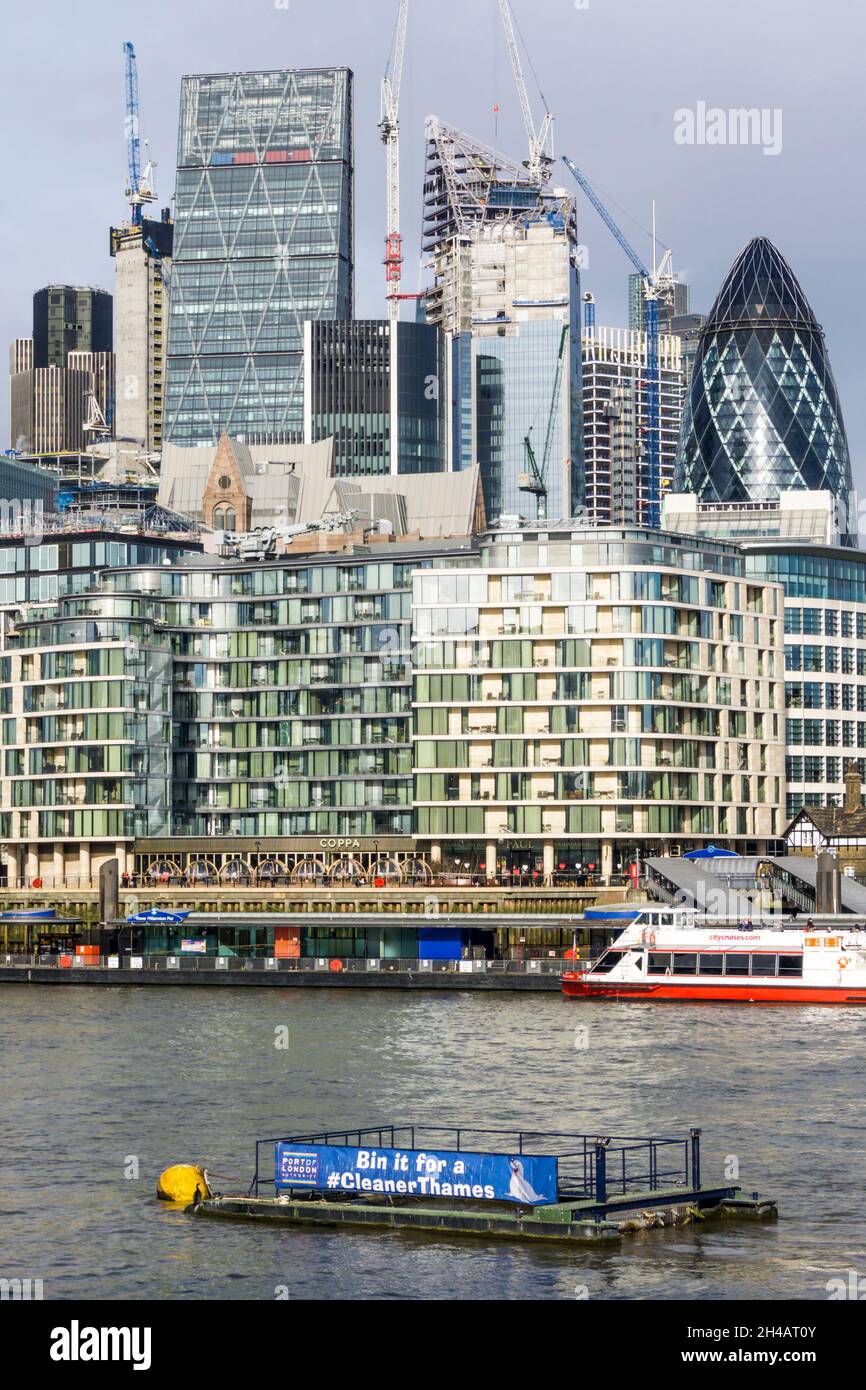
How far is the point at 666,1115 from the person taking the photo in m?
85.4

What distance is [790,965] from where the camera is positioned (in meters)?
139

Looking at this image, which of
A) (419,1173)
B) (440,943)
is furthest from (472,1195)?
(440,943)

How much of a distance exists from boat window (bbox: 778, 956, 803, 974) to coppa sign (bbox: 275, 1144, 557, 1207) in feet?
241

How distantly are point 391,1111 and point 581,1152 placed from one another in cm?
1346

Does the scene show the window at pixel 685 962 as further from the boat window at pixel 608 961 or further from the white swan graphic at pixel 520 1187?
the white swan graphic at pixel 520 1187

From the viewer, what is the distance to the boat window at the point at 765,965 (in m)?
139

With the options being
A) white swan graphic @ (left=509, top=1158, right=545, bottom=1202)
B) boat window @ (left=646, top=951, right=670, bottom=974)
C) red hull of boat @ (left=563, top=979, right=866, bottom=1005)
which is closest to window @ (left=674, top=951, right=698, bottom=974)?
boat window @ (left=646, top=951, right=670, bottom=974)

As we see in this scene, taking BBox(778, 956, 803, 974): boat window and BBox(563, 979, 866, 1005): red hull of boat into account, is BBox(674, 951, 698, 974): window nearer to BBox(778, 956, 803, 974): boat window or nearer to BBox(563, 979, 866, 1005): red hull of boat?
BBox(563, 979, 866, 1005): red hull of boat

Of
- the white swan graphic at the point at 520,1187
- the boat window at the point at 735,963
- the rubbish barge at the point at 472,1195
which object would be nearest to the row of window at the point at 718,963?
the boat window at the point at 735,963
